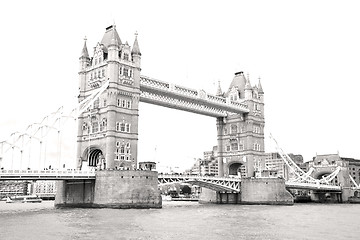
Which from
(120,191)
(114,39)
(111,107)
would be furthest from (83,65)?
(120,191)

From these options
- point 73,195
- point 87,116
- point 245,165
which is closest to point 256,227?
point 73,195

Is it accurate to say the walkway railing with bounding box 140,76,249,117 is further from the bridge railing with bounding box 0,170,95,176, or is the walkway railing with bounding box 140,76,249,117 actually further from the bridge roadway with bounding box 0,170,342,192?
the bridge railing with bounding box 0,170,95,176

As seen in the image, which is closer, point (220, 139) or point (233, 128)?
point (233, 128)

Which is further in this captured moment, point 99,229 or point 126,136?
point 126,136

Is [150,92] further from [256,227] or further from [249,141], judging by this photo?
[256,227]

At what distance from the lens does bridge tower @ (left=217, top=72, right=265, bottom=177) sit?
92.1 metres

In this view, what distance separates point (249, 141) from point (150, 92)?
26764 millimetres

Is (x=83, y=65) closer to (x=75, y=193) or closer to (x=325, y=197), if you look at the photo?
(x=75, y=193)

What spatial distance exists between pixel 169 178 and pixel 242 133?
28283mm

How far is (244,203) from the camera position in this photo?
83688 millimetres

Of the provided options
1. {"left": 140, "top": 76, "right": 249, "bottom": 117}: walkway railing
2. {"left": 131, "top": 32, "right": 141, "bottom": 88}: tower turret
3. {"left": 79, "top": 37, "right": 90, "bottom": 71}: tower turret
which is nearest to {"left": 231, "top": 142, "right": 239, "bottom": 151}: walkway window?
{"left": 140, "top": 76, "right": 249, "bottom": 117}: walkway railing

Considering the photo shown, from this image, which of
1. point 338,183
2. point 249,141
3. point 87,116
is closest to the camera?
point 87,116

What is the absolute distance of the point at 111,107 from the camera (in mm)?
66875

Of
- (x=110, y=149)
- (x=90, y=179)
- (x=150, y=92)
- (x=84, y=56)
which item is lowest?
(x=90, y=179)
